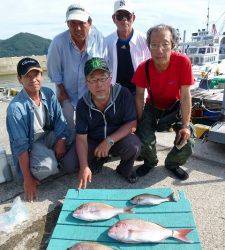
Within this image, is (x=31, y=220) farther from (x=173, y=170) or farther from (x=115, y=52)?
(x=115, y=52)

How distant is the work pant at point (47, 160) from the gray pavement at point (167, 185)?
231mm

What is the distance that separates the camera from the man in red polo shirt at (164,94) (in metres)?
3.76

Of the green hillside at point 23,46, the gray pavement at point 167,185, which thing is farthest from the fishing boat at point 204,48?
the green hillside at point 23,46

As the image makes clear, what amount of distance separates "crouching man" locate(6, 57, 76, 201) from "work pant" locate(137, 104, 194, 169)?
93cm

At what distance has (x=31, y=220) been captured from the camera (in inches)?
134

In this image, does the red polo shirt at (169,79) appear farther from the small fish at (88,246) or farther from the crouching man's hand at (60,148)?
the small fish at (88,246)

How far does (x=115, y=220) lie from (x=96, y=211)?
0.64 ft

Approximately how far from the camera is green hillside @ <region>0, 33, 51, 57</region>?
10979 cm

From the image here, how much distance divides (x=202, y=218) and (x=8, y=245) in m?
1.89

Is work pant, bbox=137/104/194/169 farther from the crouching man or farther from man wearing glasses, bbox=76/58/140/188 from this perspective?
the crouching man

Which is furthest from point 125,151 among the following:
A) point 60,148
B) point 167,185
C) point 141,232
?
point 141,232

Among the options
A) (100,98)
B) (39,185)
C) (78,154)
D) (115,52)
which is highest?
(115,52)

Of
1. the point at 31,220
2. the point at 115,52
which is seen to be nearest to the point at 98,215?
the point at 31,220

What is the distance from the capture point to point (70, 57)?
438 centimetres
